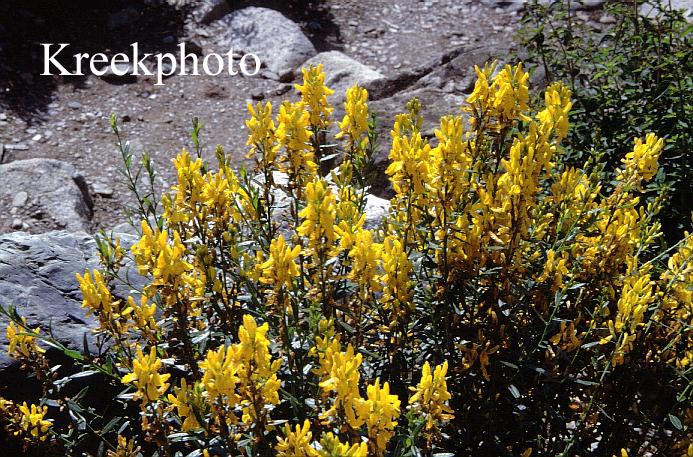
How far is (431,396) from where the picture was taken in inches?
74.0

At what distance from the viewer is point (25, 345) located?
2.36m

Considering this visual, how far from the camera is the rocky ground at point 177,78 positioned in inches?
212

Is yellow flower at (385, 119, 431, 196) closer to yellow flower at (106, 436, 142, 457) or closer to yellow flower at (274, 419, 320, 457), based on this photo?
yellow flower at (274, 419, 320, 457)

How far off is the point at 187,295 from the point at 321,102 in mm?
849

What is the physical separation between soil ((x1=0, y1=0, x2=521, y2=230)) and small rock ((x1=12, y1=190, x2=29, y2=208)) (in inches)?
21.0

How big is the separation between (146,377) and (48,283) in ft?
4.23

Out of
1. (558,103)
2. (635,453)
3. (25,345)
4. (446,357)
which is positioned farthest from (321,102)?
(635,453)

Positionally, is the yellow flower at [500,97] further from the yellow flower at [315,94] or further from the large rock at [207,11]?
the large rock at [207,11]

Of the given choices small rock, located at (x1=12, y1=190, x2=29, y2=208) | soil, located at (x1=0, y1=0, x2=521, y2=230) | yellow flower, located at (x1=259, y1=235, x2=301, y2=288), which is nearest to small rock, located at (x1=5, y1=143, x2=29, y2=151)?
soil, located at (x1=0, y1=0, x2=521, y2=230)

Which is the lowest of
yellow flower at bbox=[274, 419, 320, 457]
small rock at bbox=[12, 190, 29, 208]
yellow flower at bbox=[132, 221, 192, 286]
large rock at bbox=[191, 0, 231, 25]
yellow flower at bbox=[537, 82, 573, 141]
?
small rock at bbox=[12, 190, 29, 208]

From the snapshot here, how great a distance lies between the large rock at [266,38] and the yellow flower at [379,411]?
18.5 feet

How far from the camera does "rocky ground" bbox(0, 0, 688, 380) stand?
5383 millimetres

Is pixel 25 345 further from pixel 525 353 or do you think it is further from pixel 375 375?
pixel 525 353

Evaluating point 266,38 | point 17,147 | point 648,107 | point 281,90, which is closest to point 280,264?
point 648,107
